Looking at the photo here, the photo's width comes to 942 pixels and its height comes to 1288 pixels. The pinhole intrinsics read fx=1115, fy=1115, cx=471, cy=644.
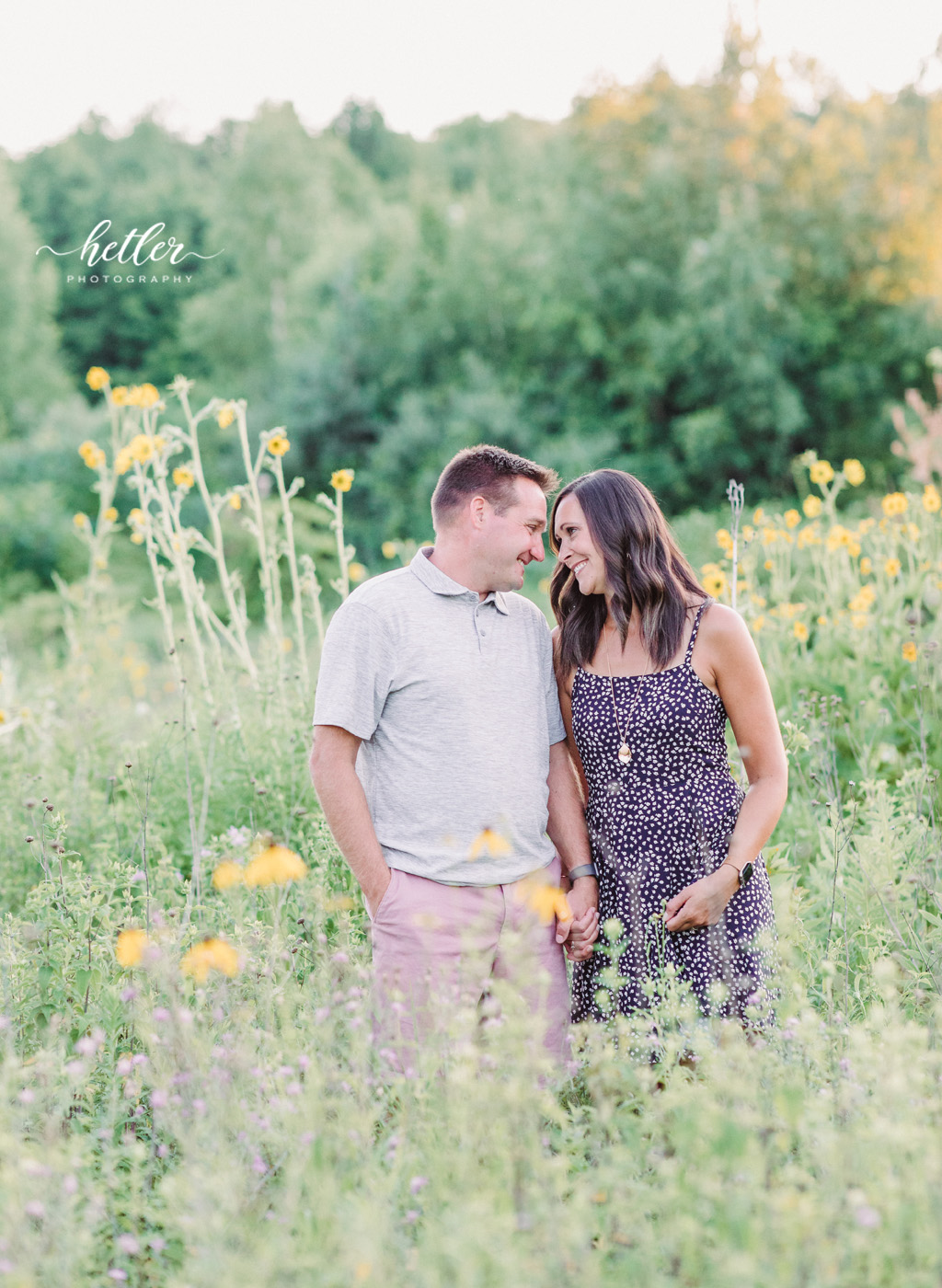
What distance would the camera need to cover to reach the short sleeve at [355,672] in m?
2.62

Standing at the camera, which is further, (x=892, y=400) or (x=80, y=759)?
(x=892, y=400)

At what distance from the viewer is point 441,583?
2770 mm

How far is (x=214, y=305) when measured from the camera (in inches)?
1109

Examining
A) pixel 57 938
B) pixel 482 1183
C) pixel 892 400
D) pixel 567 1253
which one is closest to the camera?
pixel 567 1253

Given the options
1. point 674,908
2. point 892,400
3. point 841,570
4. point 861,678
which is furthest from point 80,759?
point 892,400

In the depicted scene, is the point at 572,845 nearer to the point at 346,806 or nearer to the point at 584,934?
the point at 584,934

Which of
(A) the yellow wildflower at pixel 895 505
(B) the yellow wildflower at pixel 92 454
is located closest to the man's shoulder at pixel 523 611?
(B) the yellow wildflower at pixel 92 454

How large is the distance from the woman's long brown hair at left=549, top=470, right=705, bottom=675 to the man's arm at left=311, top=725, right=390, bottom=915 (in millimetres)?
645

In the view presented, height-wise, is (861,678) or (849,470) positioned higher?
(849,470)

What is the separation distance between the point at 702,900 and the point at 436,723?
747 millimetres

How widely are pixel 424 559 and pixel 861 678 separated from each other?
96.6 inches

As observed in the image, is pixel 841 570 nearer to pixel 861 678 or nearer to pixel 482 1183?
pixel 861 678

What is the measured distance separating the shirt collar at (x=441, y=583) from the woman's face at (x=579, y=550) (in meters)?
0.20

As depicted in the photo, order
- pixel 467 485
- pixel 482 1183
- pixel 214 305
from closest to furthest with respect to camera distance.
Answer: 1. pixel 482 1183
2. pixel 467 485
3. pixel 214 305
